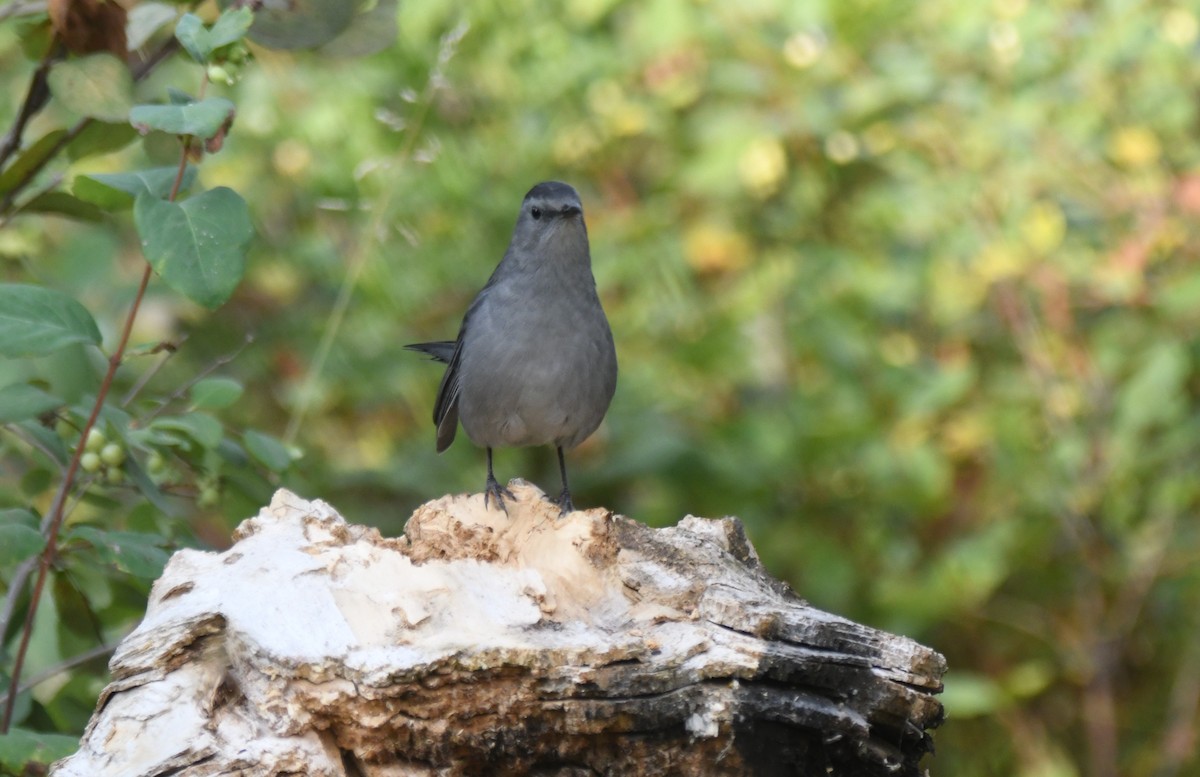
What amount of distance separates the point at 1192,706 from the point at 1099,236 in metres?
1.85

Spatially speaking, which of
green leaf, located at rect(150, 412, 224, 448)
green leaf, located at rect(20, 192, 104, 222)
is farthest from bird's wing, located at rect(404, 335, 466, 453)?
green leaf, located at rect(150, 412, 224, 448)

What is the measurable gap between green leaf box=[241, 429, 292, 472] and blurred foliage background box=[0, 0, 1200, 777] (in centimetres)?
199

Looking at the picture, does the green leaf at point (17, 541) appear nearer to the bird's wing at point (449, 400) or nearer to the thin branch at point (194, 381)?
the thin branch at point (194, 381)

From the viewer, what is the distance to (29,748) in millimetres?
2217

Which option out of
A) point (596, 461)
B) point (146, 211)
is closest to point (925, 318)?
point (596, 461)

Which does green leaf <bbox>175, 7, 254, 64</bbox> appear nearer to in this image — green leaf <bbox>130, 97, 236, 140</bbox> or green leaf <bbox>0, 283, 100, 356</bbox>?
green leaf <bbox>130, 97, 236, 140</bbox>

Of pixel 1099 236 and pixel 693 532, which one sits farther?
pixel 1099 236

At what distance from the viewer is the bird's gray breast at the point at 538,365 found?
3.59 metres

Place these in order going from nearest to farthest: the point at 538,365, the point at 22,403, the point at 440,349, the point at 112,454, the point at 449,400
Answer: the point at 22,403
the point at 112,454
the point at 538,365
the point at 449,400
the point at 440,349

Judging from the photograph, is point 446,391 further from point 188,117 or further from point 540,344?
point 188,117

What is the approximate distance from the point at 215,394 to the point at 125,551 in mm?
358

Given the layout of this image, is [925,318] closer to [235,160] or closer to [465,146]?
[465,146]

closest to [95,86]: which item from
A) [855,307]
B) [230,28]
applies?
[230,28]

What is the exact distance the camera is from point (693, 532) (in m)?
2.55
